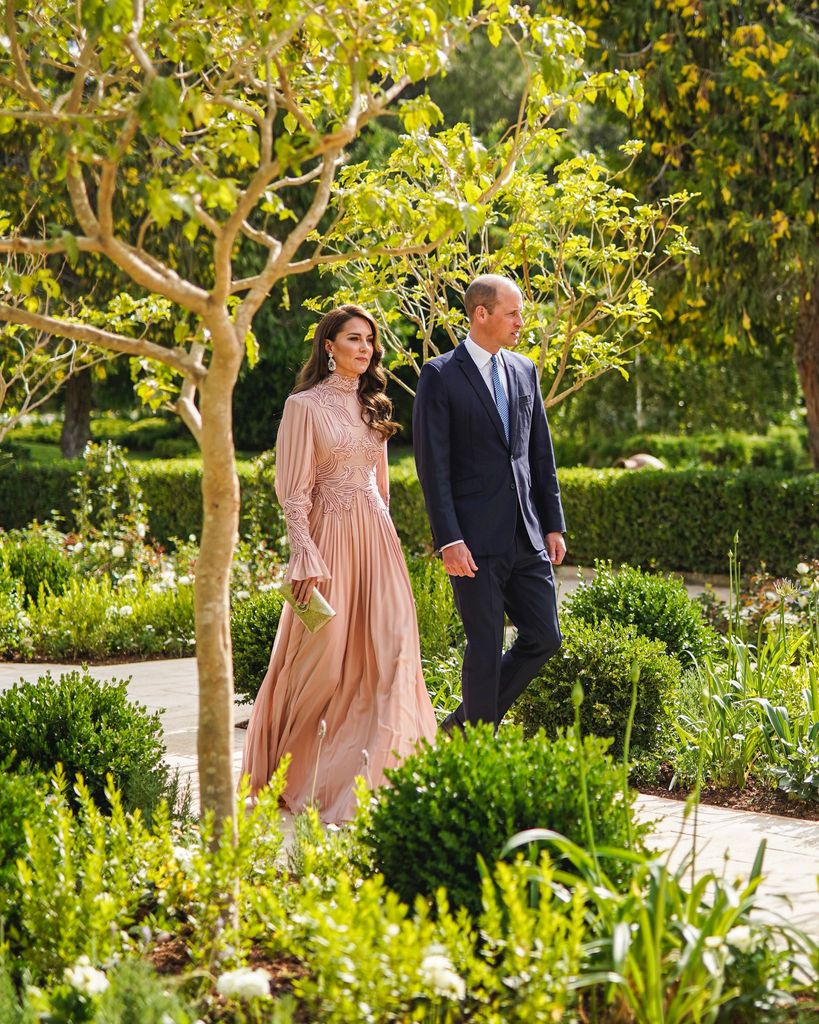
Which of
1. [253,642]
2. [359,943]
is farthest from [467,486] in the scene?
[359,943]

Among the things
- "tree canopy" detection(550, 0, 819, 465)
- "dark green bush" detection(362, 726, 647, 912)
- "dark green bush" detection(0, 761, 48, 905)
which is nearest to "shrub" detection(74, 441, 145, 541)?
"tree canopy" detection(550, 0, 819, 465)

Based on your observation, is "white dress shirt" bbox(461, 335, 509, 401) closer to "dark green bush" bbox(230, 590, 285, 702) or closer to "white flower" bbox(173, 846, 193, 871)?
"dark green bush" bbox(230, 590, 285, 702)

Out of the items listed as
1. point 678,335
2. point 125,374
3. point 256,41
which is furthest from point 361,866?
point 125,374

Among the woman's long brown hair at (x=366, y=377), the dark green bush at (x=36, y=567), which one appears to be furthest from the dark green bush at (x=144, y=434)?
the woman's long brown hair at (x=366, y=377)

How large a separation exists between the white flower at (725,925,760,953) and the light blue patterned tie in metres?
2.62

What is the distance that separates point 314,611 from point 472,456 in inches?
34.0

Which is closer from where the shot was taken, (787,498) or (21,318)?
(21,318)

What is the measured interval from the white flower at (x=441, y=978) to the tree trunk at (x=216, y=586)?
0.95 meters

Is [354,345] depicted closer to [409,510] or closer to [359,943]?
[359,943]

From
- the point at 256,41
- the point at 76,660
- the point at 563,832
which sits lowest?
the point at 76,660

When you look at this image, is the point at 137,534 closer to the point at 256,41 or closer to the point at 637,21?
the point at 637,21

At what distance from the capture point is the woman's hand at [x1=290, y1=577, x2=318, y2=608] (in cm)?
515

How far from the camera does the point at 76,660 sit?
9367mm

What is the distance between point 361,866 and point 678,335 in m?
11.4
